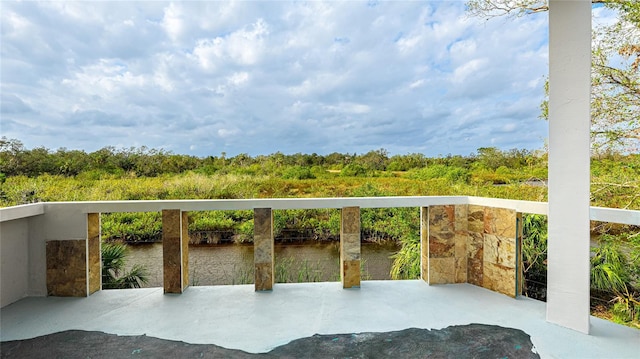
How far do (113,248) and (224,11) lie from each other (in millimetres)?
4977

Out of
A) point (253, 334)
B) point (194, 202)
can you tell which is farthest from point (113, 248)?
point (253, 334)

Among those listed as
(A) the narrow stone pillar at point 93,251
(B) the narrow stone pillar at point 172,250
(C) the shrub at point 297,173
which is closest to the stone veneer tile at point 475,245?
(B) the narrow stone pillar at point 172,250

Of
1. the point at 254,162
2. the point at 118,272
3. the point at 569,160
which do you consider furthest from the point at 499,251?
the point at 254,162

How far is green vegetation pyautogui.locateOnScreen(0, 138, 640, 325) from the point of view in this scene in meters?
4.46

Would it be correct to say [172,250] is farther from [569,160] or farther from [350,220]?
[569,160]

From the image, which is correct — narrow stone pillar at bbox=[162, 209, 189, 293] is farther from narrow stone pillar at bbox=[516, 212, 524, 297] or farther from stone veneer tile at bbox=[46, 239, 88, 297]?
narrow stone pillar at bbox=[516, 212, 524, 297]

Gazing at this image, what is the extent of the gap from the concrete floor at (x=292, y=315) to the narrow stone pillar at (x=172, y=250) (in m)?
0.14

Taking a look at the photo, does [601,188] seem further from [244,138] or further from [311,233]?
[244,138]

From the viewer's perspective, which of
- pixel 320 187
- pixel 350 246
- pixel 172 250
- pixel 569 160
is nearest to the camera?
pixel 569 160

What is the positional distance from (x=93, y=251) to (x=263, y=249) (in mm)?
1879

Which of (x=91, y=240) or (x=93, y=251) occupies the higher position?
(x=91, y=240)

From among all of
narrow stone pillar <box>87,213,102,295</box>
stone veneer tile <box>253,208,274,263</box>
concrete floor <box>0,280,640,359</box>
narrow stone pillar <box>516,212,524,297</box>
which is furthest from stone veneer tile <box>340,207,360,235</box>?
narrow stone pillar <box>87,213,102,295</box>

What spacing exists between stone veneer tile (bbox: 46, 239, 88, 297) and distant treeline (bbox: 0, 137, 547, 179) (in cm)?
556

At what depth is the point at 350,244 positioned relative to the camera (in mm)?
3795
